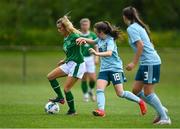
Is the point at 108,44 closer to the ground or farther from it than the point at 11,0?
closer to the ground

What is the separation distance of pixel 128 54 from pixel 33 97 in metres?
15.6

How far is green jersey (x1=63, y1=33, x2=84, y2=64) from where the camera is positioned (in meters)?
15.8

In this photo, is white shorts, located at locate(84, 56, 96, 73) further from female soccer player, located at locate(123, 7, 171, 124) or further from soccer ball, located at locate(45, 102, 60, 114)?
female soccer player, located at locate(123, 7, 171, 124)

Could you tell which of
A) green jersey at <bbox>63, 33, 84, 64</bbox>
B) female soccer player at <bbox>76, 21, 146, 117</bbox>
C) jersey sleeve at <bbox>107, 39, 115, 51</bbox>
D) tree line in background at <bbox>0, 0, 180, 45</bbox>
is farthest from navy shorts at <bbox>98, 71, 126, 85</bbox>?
tree line in background at <bbox>0, 0, 180, 45</bbox>

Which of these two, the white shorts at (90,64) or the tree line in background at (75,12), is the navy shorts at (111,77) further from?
the tree line in background at (75,12)

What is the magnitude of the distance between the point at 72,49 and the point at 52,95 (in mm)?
8360

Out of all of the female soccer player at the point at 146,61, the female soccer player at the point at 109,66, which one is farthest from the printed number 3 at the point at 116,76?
the female soccer player at the point at 146,61

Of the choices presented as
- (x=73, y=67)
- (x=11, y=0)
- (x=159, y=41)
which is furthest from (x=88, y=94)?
(x=11, y=0)

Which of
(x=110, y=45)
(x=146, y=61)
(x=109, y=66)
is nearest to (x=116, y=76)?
(x=109, y=66)

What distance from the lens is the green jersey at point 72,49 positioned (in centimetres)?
1581

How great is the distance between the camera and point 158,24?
63.2m

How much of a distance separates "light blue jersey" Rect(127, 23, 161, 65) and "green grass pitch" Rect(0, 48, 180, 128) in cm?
121

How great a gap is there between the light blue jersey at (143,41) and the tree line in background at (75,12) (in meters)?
40.6

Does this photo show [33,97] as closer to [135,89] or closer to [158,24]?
[135,89]
